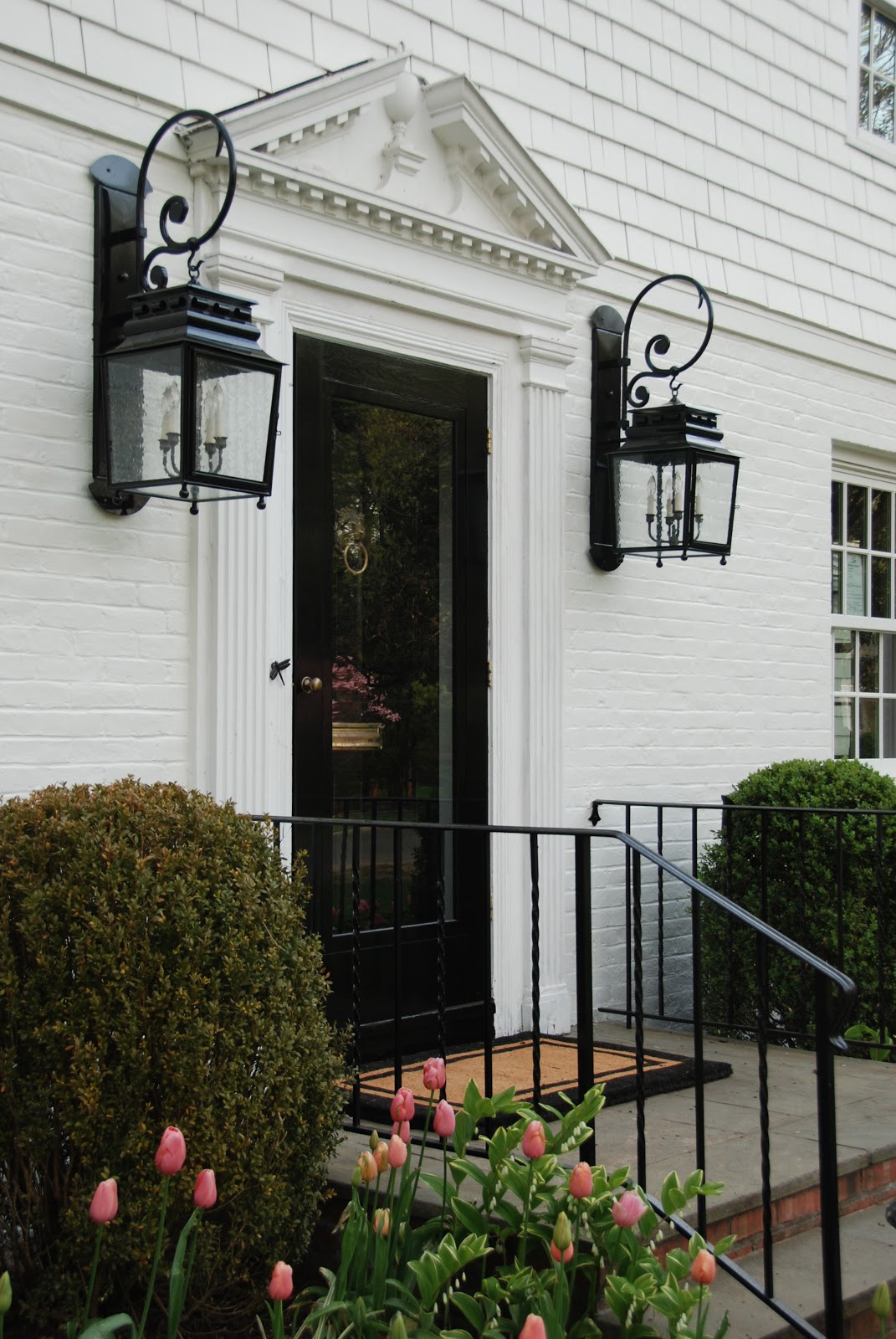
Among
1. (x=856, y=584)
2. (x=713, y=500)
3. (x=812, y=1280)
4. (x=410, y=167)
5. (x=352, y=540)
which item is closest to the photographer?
(x=812, y=1280)

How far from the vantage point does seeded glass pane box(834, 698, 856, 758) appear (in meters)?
7.60

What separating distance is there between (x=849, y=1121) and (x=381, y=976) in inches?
62.3

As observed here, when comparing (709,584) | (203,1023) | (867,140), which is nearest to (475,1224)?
(203,1023)

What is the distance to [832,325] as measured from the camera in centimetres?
748

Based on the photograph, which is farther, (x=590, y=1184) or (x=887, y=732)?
(x=887, y=732)

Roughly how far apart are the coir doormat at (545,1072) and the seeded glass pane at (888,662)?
3403 mm

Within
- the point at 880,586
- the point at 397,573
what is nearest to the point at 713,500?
the point at 397,573

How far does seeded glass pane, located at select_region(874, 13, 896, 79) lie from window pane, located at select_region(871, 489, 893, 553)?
2.40m

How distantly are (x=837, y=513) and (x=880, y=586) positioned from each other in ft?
1.82

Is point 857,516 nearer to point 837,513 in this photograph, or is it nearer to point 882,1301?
point 837,513

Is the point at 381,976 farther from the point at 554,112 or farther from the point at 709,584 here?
the point at 554,112

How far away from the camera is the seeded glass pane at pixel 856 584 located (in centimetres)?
774

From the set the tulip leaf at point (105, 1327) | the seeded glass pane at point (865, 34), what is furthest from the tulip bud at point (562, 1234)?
the seeded glass pane at point (865, 34)

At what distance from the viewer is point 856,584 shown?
25.6 ft
